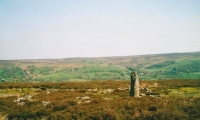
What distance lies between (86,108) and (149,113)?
5807 millimetres

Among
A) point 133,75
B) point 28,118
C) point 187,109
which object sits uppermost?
point 133,75

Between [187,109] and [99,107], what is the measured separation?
7.05 meters

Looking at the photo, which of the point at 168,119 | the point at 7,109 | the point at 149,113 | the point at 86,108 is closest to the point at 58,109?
the point at 86,108

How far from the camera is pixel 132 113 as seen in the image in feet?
54.1

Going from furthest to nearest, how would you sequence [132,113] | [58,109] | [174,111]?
[58,109], [132,113], [174,111]

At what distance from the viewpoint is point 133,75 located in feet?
84.6

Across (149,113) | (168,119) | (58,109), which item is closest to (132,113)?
(149,113)

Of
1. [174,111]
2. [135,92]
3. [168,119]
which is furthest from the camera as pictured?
[135,92]

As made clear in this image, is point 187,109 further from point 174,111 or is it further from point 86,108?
point 86,108

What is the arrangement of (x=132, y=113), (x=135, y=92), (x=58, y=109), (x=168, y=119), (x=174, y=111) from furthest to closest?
(x=135, y=92) → (x=58, y=109) → (x=132, y=113) → (x=174, y=111) → (x=168, y=119)

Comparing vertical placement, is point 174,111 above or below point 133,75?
below

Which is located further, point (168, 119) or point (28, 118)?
point (28, 118)

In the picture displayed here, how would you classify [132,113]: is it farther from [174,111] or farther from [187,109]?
[187,109]

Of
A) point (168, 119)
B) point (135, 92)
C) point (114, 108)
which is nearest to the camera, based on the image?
point (168, 119)
